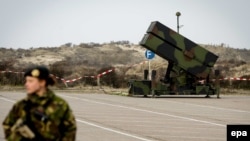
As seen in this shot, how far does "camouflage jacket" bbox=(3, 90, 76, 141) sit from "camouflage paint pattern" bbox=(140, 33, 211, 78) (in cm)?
2136

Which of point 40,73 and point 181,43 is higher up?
point 181,43

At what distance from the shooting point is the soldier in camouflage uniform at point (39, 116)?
5.12 m

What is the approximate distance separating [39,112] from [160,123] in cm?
1073

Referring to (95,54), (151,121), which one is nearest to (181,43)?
(151,121)

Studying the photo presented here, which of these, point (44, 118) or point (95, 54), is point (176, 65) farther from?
point (95, 54)

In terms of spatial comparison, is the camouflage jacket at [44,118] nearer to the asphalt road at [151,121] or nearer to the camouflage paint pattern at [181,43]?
the asphalt road at [151,121]

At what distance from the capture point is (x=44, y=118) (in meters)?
5.13

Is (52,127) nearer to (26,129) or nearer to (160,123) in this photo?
(26,129)

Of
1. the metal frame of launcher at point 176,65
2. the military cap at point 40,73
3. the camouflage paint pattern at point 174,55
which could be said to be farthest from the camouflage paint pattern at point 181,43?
the military cap at point 40,73

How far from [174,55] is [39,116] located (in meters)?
22.8

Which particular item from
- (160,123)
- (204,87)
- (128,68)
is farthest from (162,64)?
(160,123)

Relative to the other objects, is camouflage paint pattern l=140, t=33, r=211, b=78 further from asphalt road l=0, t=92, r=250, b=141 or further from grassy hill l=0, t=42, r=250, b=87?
grassy hill l=0, t=42, r=250, b=87

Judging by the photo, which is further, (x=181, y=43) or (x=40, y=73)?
(x=181, y=43)

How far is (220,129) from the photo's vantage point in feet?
47.5
